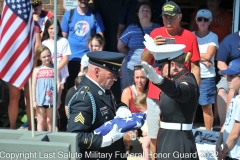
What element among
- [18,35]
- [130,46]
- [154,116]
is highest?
[18,35]

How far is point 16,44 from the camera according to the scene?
14.5ft

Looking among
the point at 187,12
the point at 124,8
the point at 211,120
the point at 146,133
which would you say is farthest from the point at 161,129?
the point at 187,12

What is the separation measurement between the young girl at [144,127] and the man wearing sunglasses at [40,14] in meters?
1.98

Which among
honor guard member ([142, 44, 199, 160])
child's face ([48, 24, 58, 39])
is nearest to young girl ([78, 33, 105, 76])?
child's face ([48, 24, 58, 39])

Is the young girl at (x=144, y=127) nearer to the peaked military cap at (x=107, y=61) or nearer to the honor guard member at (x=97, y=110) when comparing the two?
the honor guard member at (x=97, y=110)

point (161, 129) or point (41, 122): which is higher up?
point (161, 129)

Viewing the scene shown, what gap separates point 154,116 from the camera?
230 inches

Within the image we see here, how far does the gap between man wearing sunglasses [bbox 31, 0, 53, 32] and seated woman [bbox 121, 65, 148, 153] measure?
174 centimetres

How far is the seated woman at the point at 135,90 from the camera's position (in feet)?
22.2

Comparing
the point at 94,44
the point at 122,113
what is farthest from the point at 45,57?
the point at 122,113

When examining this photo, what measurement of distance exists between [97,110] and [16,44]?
89cm

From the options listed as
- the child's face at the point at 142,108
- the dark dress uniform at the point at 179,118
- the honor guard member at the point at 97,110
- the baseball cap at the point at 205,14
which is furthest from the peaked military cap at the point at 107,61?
the baseball cap at the point at 205,14

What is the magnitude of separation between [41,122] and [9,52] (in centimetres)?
291

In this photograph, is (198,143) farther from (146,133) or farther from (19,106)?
(19,106)
